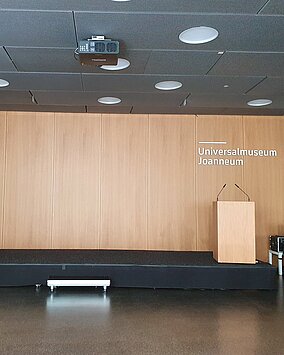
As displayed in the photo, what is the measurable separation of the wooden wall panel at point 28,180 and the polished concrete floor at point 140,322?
1.92 m

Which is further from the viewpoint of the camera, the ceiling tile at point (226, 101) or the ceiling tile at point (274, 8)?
the ceiling tile at point (226, 101)

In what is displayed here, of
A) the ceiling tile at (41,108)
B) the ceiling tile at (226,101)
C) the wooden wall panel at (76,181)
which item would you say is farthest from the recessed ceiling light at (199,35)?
the wooden wall panel at (76,181)

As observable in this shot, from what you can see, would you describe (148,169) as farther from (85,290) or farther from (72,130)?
(85,290)

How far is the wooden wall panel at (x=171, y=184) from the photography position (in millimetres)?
7664

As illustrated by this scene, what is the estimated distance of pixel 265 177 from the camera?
782 centimetres

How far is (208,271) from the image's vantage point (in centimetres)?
564

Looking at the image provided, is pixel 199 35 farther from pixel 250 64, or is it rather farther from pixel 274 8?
pixel 250 64

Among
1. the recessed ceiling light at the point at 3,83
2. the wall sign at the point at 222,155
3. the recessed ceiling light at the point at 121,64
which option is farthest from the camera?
the wall sign at the point at 222,155

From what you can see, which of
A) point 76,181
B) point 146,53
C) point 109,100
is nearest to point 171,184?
point 76,181

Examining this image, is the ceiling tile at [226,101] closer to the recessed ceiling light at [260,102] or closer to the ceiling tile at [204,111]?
the recessed ceiling light at [260,102]

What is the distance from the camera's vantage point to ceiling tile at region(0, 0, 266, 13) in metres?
3.23

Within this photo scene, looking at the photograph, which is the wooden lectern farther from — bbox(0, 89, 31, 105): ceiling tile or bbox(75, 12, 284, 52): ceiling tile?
bbox(0, 89, 31, 105): ceiling tile

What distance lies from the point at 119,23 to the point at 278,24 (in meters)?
1.61

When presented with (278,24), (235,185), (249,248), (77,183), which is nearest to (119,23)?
(278,24)
